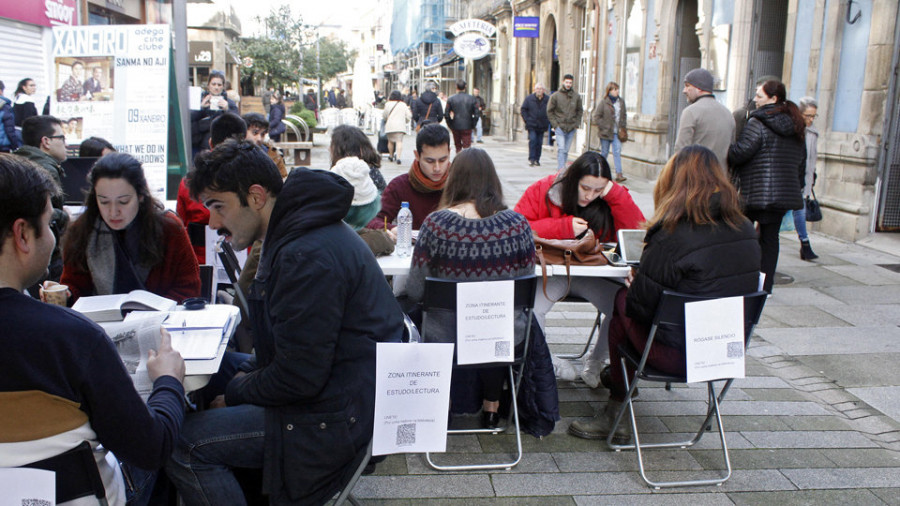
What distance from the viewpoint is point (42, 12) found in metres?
11.3

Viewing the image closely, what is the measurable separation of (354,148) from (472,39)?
2107 centimetres

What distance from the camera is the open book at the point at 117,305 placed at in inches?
101

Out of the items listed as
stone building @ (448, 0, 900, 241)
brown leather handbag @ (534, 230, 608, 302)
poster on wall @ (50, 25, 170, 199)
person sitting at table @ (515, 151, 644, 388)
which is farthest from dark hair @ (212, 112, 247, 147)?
stone building @ (448, 0, 900, 241)

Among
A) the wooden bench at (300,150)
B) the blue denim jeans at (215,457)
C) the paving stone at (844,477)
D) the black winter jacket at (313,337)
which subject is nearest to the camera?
the black winter jacket at (313,337)

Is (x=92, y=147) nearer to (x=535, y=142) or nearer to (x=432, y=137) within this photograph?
(x=432, y=137)

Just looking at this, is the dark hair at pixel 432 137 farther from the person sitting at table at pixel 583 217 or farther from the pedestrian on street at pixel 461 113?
the pedestrian on street at pixel 461 113

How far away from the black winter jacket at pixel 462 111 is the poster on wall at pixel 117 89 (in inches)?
434

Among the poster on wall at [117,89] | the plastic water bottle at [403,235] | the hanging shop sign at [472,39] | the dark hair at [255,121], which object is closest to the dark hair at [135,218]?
the plastic water bottle at [403,235]

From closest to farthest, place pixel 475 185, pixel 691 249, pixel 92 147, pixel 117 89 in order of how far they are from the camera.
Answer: pixel 691 249 → pixel 475 185 → pixel 92 147 → pixel 117 89

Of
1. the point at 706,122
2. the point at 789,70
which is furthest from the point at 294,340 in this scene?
the point at 789,70

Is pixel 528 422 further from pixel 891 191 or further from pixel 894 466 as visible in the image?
pixel 891 191

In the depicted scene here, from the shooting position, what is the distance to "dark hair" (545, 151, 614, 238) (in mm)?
4121

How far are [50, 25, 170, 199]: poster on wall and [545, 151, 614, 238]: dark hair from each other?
10.2ft

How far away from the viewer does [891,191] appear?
321 inches
